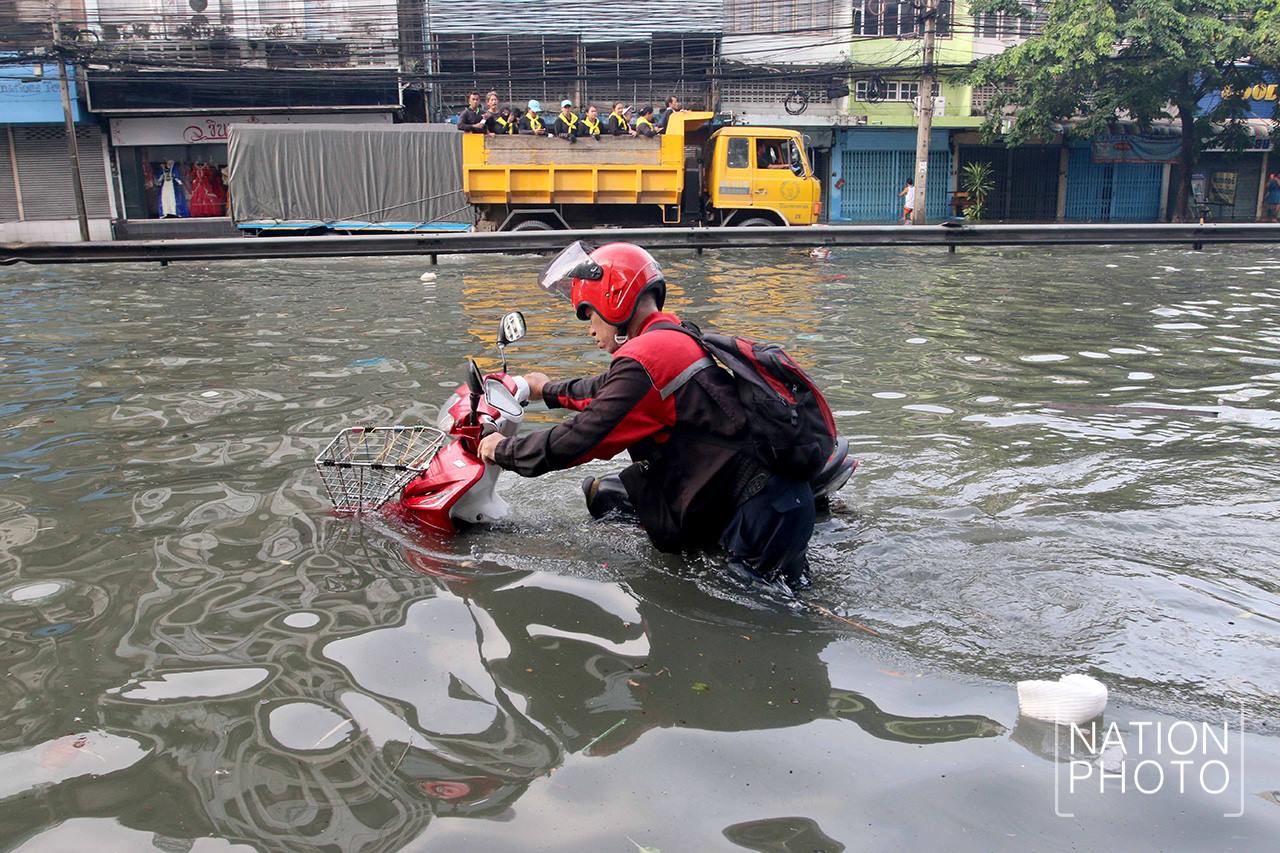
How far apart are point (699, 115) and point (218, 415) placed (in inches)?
554

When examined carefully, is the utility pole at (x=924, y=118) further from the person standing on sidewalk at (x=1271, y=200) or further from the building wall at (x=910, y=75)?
the person standing on sidewalk at (x=1271, y=200)

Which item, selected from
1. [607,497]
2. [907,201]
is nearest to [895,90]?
[907,201]

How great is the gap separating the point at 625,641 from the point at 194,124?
84.1 feet

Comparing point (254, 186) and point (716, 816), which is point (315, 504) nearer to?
point (716, 816)

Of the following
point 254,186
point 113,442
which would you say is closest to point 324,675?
point 113,442

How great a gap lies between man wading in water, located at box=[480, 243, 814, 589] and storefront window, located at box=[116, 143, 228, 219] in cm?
2494

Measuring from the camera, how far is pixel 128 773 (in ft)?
8.43

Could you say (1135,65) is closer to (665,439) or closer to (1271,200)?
(1271,200)

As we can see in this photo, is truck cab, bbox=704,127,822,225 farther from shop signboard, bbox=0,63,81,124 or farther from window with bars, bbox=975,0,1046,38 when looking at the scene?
shop signboard, bbox=0,63,81,124

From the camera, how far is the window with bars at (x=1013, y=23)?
27.5m

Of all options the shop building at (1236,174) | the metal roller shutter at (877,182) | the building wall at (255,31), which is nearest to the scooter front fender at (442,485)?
the building wall at (255,31)

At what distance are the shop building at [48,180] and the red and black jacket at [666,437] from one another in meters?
26.0

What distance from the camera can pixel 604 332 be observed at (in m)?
3.77

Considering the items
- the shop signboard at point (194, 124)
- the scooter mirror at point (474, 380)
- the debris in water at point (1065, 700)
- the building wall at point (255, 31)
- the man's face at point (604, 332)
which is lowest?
the debris in water at point (1065, 700)
